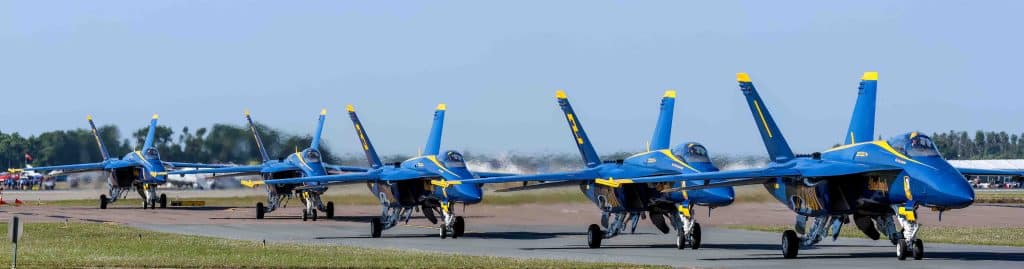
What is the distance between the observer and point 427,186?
41.0 meters

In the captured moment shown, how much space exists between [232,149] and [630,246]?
46.0 m

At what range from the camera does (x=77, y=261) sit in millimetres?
26906

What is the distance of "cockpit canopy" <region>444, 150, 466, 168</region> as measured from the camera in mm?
40000

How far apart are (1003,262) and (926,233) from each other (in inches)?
568

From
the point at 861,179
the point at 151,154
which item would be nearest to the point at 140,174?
the point at 151,154

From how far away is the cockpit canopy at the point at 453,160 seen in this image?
40.0 metres

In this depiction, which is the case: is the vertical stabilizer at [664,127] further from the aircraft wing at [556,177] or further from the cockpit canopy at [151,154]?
the cockpit canopy at [151,154]

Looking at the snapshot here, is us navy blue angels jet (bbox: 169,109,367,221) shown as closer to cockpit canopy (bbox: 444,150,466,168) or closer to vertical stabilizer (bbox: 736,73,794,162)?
cockpit canopy (bbox: 444,150,466,168)

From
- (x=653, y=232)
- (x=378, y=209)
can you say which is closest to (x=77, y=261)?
(x=653, y=232)

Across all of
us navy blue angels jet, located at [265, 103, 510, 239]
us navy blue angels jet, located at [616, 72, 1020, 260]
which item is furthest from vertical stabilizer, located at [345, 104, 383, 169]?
us navy blue angels jet, located at [616, 72, 1020, 260]

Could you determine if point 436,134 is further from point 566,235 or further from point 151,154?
point 151,154

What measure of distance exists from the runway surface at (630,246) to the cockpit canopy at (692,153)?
208 centimetres

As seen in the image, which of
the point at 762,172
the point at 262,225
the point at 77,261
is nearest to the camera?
the point at 77,261

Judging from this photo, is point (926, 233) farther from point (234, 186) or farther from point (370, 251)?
point (234, 186)
